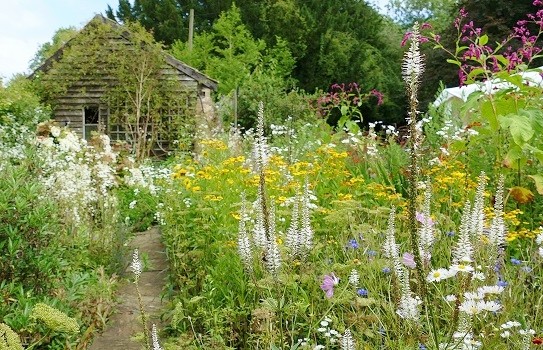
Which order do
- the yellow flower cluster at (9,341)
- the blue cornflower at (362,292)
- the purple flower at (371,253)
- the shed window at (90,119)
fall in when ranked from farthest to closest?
the shed window at (90,119) < the purple flower at (371,253) < the blue cornflower at (362,292) < the yellow flower cluster at (9,341)

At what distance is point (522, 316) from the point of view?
9.74 ft

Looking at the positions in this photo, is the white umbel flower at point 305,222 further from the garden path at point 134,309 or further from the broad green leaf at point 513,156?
the broad green leaf at point 513,156

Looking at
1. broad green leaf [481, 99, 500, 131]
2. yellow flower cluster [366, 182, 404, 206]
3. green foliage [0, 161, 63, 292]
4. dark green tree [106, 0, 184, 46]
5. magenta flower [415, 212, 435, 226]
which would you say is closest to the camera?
A: magenta flower [415, 212, 435, 226]

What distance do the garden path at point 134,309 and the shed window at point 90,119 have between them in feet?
38.7

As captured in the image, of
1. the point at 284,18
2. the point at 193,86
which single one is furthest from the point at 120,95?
the point at 284,18

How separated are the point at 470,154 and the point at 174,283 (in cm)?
258

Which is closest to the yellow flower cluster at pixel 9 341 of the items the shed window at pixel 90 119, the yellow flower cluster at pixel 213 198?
the yellow flower cluster at pixel 213 198

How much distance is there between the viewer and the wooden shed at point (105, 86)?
1686 centimetres

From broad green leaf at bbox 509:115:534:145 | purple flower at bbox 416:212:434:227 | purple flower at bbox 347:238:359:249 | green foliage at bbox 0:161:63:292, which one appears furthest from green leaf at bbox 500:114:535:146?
green foliage at bbox 0:161:63:292

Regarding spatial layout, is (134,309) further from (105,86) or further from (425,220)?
(105,86)

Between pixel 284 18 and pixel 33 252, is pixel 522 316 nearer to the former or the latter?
pixel 33 252

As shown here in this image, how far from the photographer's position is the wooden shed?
55.3 feet

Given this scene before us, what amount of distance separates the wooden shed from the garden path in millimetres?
10514

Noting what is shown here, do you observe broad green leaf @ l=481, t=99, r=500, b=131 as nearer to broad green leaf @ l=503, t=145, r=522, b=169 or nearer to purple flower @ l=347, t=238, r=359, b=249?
broad green leaf @ l=503, t=145, r=522, b=169
